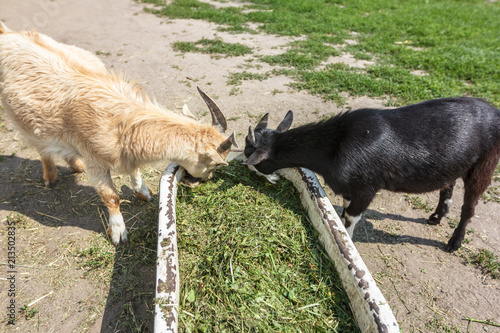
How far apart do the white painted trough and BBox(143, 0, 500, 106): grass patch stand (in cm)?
386

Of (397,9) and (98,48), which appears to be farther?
Answer: (397,9)

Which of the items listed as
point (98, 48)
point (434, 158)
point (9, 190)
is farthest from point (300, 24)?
point (9, 190)

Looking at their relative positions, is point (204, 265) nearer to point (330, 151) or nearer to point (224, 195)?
point (224, 195)

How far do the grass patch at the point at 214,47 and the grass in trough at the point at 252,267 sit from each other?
19.2 ft

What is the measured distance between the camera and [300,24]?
1051 centimetres

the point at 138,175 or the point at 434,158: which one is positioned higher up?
the point at 434,158

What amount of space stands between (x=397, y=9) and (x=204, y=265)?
1395 centimetres

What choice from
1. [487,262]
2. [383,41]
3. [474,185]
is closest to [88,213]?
[474,185]

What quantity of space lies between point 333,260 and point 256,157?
1.47 metres

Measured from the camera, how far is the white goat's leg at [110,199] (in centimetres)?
373

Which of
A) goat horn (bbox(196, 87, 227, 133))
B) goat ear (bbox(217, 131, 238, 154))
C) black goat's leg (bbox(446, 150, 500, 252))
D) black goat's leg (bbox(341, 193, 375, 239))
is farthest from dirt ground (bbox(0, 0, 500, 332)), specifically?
goat ear (bbox(217, 131, 238, 154))

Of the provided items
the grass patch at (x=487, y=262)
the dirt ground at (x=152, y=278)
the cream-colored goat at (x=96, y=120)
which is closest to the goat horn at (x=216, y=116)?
the cream-colored goat at (x=96, y=120)

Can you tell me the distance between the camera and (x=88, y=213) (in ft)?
14.0

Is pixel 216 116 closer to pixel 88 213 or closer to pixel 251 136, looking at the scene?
pixel 251 136
